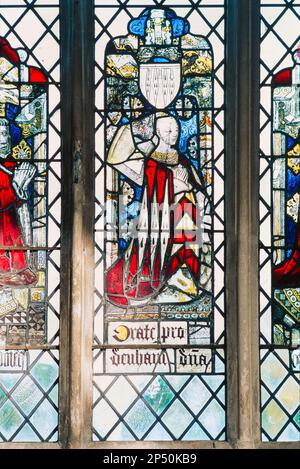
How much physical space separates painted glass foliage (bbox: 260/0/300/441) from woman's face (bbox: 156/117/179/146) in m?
0.43

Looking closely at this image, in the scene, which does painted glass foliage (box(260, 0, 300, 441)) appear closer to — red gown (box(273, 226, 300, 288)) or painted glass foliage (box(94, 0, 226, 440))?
red gown (box(273, 226, 300, 288))

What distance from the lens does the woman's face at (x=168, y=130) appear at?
4887mm

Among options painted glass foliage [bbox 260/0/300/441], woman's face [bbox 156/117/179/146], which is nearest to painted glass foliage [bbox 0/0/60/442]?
woman's face [bbox 156/117/179/146]

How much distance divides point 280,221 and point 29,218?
1.23m

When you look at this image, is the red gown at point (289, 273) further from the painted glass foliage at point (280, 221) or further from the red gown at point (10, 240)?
the red gown at point (10, 240)

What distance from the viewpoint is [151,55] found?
4.93m

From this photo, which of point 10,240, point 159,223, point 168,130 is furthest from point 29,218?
point 168,130

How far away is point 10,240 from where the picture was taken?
4848 mm

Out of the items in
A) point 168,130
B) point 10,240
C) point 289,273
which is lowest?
point 289,273

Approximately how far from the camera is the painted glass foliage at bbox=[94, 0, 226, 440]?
4.74 metres

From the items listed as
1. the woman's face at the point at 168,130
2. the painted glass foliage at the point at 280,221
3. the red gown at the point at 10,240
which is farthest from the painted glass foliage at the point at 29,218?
the painted glass foliage at the point at 280,221

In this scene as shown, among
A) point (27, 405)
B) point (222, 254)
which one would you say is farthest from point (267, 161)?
point (27, 405)

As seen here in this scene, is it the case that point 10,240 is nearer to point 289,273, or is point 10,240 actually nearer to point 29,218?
point 29,218

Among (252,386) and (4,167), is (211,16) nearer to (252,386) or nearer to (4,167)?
(4,167)
